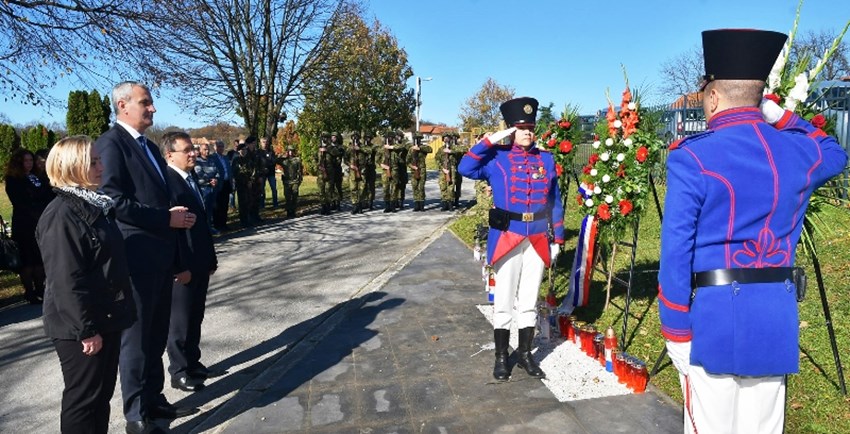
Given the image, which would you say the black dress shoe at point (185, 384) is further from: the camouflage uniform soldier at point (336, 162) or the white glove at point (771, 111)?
the camouflage uniform soldier at point (336, 162)

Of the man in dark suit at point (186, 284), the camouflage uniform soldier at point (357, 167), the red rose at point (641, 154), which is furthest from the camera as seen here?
the camouflage uniform soldier at point (357, 167)

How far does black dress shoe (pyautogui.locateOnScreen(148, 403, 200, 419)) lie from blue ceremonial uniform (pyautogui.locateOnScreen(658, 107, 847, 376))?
133 inches

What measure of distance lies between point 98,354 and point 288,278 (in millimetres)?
5244

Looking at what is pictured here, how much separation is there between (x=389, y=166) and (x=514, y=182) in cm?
1052

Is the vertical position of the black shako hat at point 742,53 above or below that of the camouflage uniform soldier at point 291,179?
above

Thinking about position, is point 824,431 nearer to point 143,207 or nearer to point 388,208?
point 143,207

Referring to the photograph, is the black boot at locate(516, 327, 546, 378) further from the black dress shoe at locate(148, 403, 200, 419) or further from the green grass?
the black dress shoe at locate(148, 403, 200, 419)

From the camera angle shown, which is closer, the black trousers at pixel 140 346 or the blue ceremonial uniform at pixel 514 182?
the black trousers at pixel 140 346

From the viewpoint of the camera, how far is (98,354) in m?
3.04

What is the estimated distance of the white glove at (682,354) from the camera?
7.79 ft

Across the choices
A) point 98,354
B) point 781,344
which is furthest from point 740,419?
point 98,354

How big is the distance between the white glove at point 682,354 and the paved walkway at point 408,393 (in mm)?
1391

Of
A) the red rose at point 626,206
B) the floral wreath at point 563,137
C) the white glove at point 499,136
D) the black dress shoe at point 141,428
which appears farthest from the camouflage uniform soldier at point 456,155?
the black dress shoe at point 141,428

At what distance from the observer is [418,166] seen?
15156 millimetres
